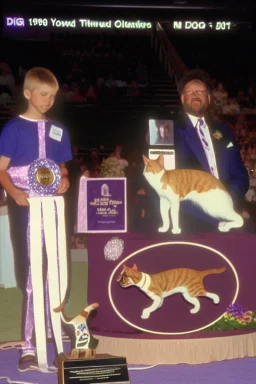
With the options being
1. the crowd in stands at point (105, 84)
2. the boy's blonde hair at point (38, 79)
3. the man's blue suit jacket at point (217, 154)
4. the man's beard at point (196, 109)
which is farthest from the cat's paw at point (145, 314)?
the crowd in stands at point (105, 84)

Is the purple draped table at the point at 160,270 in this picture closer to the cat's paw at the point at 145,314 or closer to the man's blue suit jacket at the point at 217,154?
the cat's paw at the point at 145,314

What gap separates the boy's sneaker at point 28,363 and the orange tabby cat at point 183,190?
953 millimetres

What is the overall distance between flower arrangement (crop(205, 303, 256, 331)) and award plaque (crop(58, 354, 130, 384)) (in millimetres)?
820

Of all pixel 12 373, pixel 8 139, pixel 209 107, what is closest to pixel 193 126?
pixel 209 107

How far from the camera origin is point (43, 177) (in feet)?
12.4

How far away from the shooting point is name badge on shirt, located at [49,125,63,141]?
395 cm

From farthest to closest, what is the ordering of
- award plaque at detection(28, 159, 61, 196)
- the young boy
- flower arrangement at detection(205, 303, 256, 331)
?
flower arrangement at detection(205, 303, 256, 331) → the young boy → award plaque at detection(28, 159, 61, 196)

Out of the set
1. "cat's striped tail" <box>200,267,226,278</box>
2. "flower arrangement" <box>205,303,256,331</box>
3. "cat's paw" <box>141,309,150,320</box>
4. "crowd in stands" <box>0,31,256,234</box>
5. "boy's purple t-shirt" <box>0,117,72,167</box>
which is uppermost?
"crowd in stands" <box>0,31,256,234</box>

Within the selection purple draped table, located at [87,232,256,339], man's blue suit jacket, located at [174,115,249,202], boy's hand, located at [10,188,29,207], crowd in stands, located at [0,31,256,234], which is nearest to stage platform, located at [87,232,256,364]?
purple draped table, located at [87,232,256,339]

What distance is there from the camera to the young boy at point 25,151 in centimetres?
387

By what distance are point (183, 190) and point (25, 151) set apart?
33.4 inches

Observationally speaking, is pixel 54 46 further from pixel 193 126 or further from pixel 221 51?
pixel 193 126

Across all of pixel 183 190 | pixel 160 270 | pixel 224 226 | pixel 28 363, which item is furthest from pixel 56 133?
pixel 28 363

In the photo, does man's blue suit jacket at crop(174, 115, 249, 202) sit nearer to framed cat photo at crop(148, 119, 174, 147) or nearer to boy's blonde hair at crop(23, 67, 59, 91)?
framed cat photo at crop(148, 119, 174, 147)
